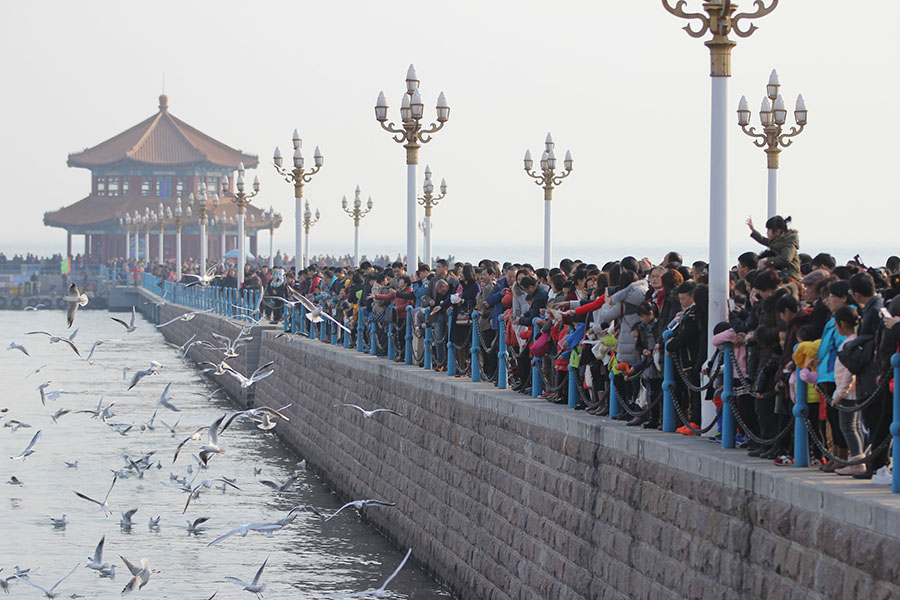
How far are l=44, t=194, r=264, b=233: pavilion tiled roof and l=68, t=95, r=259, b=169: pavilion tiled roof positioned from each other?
280 cm

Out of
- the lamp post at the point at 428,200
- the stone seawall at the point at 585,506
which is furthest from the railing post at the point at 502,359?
the lamp post at the point at 428,200

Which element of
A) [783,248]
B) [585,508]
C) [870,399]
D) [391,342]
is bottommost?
[585,508]

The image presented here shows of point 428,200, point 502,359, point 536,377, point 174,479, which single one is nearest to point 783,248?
point 536,377

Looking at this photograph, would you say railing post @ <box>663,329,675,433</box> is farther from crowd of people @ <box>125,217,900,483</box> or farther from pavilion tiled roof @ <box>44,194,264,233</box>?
pavilion tiled roof @ <box>44,194,264,233</box>

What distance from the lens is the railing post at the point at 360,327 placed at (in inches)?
930

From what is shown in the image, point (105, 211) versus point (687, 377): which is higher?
point (105, 211)

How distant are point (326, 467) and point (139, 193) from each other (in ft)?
278

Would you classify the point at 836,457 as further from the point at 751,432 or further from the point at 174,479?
the point at 174,479

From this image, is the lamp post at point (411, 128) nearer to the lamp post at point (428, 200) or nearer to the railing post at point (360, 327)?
the railing post at point (360, 327)

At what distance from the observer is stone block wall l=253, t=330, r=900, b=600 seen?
8.04 m

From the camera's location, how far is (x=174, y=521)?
21.0 meters

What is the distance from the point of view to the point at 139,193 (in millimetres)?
105125

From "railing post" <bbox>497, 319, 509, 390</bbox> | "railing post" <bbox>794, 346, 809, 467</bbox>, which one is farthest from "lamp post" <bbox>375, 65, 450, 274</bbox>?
"railing post" <bbox>794, 346, 809, 467</bbox>

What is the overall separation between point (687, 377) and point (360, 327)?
42.0ft
